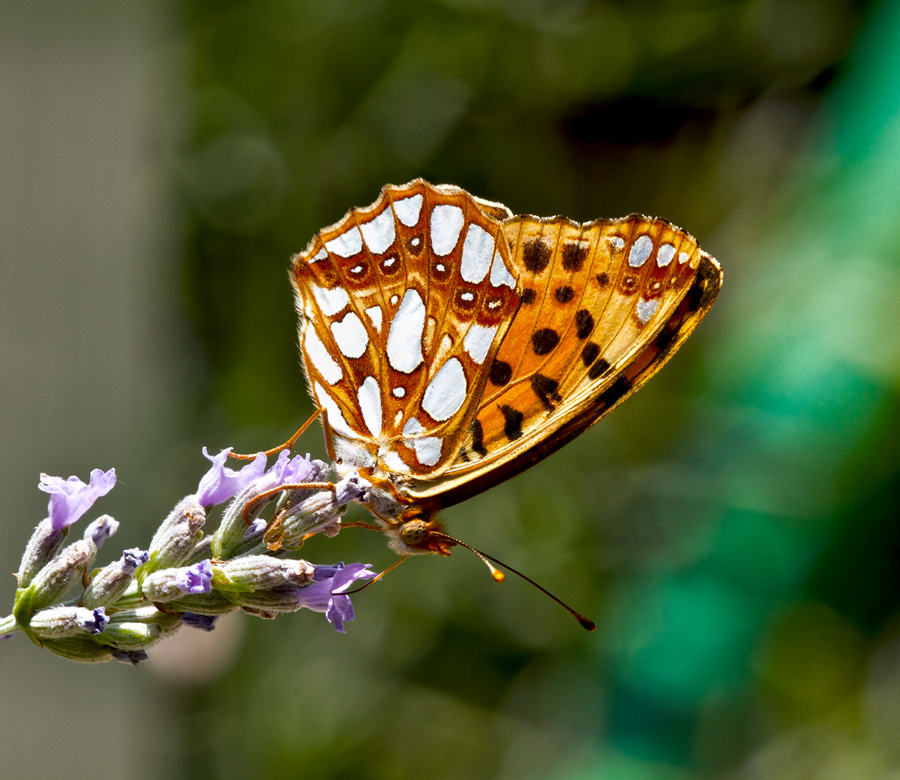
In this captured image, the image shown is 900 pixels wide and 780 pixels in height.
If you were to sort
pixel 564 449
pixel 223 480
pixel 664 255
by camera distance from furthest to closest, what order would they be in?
pixel 564 449, pixel 664 255, pixel 223 480

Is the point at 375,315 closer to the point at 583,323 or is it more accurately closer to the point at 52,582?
the point at 583,323

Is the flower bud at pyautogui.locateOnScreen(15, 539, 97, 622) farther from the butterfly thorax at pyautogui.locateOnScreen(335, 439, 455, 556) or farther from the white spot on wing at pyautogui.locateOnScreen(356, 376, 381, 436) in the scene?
the white spot on wing at pyautogui.locateOnScreen(356, 376, 381, 436)

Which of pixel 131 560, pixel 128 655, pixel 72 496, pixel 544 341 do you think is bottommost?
pixel 128 655

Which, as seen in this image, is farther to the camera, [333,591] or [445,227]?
[445,227]

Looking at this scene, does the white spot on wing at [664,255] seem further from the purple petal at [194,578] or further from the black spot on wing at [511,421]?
the purple petal at [194,578]

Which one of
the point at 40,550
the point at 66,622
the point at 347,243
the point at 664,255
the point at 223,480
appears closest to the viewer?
the point at 66,622

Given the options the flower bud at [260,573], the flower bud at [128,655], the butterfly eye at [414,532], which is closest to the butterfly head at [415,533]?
the butterfly eye at [414,532]

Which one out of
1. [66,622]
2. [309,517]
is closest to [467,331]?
[309,517]

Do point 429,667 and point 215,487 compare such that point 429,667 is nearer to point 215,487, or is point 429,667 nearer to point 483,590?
point 483,590
